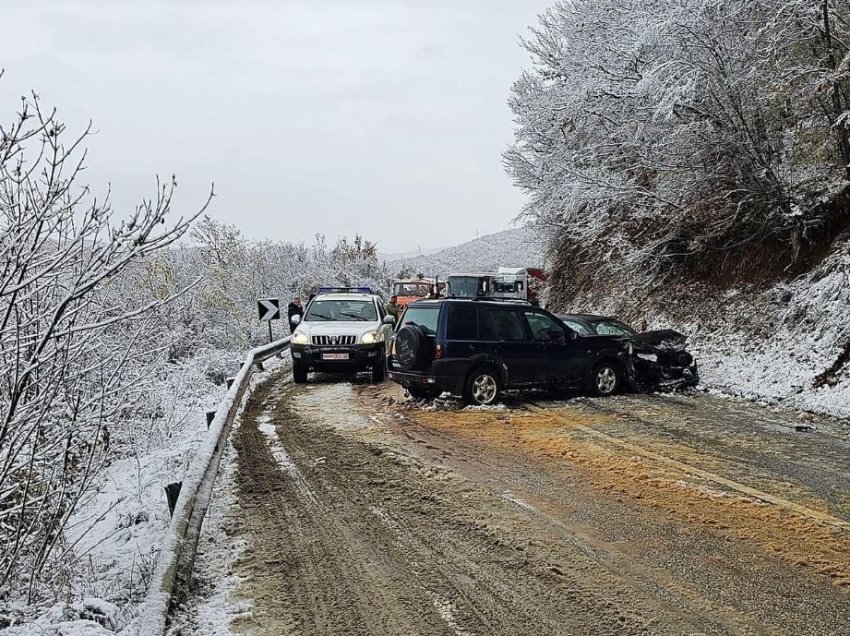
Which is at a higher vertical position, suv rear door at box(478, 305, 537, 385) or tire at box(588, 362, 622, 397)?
suv rear door at box(478, 305, 537, 385)

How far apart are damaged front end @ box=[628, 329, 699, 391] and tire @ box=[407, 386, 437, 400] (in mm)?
3963

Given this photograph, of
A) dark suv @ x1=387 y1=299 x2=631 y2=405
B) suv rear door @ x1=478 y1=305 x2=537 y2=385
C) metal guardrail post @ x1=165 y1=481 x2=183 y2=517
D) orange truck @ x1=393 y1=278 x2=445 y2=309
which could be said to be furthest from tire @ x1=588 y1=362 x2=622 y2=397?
orange truck @ x1=393 y1=278 x2=445 y2=309

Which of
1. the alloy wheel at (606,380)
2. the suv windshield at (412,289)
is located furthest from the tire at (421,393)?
the suv windshield at (412,289)

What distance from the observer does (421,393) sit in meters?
11.4

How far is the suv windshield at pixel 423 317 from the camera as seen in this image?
1105 centimetres

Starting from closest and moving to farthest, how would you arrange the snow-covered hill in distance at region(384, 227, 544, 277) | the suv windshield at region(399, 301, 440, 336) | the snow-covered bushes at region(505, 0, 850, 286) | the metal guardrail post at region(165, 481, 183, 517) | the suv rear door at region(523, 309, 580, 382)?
the metal guardrail post at region(165, 481, 183, 517) < the suv windshield at region(399, 301, 440, 336) < the suv rear door at region(523, 309, 580, 382) < the snow-covered bushes at region(505, 0, 850, 286) < the snow-covered hill in distance at region(384, 227, 544, 277)

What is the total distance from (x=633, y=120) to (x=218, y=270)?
16753 mm

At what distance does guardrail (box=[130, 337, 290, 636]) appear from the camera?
363 cm

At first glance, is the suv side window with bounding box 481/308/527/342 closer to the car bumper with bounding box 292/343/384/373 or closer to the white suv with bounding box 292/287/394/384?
the white suv with bounding box 292/287/394/384

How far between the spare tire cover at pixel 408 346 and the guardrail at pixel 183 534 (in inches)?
138

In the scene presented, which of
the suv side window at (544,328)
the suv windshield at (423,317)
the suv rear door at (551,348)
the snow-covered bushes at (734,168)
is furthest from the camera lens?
the snow-covered bushes at (734,168)

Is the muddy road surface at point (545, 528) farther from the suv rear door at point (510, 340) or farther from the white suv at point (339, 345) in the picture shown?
the white suv at point (339, 345)

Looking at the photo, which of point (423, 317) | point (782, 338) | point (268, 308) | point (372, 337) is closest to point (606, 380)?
point (423, 317)

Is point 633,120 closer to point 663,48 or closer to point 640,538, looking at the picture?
point 663,48
